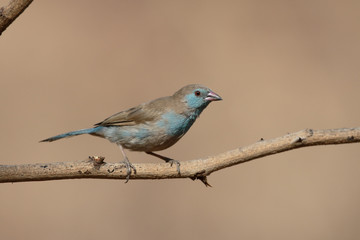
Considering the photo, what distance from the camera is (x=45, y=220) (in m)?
6.61

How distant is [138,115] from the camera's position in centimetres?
475

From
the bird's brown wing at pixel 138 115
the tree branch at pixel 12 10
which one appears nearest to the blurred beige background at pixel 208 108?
the bird's brown wing at pixel 138 115

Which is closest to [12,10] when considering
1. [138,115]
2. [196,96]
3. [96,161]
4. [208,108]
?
[96,161]

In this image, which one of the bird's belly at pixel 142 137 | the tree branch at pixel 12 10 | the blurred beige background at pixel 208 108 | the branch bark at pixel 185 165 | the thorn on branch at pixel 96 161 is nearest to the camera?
the tree branch at pixel 12 10

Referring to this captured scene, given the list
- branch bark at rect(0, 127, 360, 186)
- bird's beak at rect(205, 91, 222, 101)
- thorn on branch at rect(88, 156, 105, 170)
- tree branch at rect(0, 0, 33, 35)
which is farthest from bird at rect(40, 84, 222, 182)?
tree branch at rect(0, 0, 33, 35)

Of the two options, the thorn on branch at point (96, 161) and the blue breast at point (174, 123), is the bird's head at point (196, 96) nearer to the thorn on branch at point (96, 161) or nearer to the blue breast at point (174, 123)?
the blue breast at point (174, 123)

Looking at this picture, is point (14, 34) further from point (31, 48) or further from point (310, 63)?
point (310, 63)

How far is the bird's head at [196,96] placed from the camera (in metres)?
4.78

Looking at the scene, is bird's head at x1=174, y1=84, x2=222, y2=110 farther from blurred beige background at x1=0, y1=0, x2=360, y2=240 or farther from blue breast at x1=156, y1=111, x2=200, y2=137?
blurred beige background at x1=0, y1=0, x2=360, y2=240

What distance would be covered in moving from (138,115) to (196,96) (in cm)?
56

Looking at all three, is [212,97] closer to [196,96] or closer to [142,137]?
[196,96]

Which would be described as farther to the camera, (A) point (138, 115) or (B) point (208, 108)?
(B) point (208, 108)

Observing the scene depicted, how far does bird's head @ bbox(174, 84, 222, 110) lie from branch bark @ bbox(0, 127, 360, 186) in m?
1.19

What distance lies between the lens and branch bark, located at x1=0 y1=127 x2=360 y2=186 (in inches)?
128
